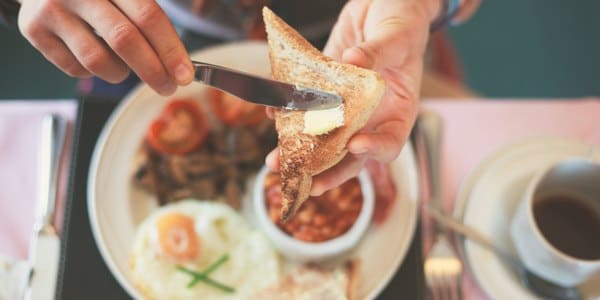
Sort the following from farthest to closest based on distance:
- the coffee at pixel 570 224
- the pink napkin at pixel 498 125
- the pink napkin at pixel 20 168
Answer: the pink napkin at pixel 498 125 → the pink napkin at pixel 20 168 → the coffee at pixel 570 224

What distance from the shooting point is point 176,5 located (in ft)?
3.83

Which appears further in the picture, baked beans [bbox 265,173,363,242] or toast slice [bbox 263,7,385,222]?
baked beans [bbox 265,173,363,242]

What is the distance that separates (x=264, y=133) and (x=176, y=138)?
0.19 metres

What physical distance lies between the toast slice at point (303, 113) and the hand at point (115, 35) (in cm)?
15

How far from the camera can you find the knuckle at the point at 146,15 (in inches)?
29.0

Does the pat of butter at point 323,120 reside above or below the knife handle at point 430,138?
above

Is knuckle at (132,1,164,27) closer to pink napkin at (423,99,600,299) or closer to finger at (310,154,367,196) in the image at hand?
finger at (310,154,367,196)

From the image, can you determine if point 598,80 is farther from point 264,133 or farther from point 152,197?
point 152,197

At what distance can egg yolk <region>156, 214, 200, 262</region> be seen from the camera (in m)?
1.02

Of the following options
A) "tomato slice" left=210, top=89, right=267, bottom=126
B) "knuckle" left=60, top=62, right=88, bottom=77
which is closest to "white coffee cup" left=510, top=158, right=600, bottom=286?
"tomato slice" left=210, top=89, right=267, bottom=126

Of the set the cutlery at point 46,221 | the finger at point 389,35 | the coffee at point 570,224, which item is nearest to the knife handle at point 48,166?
the cutlery at point 46,221

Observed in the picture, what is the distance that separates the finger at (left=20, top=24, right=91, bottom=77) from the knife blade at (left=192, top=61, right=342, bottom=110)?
0.68 feet

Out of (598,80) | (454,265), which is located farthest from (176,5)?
(598,80)

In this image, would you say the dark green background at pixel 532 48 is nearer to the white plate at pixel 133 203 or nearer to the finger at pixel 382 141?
the white plate at pixel 133 203
